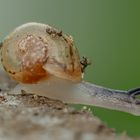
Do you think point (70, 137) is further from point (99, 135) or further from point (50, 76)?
point (50, 76)

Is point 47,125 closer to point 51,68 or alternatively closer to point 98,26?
point 51,68

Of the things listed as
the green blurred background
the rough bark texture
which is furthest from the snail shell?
the green blurred background

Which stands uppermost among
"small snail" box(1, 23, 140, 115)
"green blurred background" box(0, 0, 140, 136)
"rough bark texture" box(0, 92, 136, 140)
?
"green blurred background" box(0, 0, 140, 136)

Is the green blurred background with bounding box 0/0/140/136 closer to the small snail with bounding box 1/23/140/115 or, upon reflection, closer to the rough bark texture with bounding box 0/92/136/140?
the small snail with bounding box 1/23/140/115

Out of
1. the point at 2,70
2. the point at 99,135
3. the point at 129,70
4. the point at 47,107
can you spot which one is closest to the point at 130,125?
the point at 129,70

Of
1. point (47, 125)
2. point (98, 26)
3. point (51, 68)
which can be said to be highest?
point (98, 26)

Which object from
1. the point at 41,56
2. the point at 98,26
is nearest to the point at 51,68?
the point at 41,56
